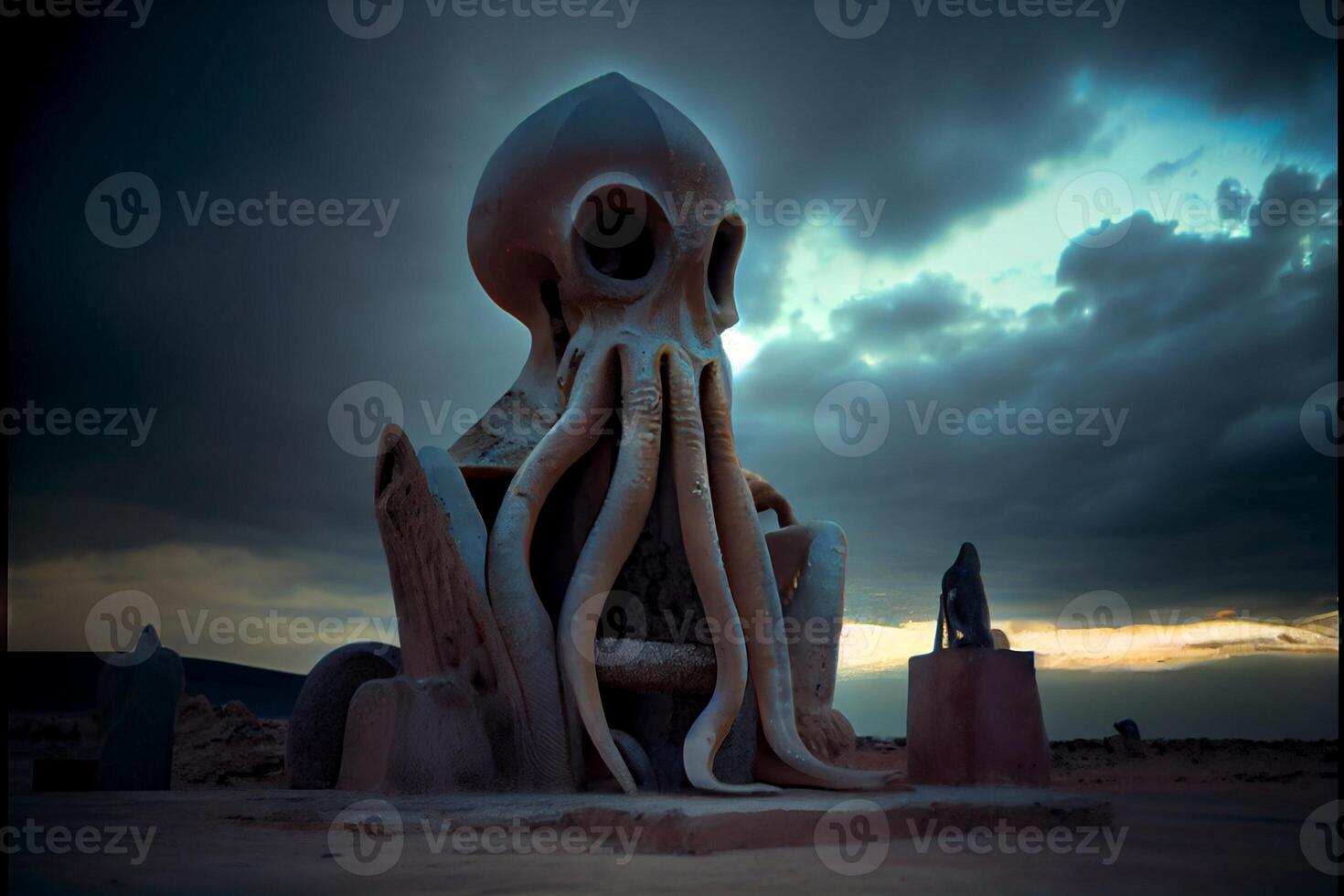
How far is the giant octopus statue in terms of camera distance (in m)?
7.17

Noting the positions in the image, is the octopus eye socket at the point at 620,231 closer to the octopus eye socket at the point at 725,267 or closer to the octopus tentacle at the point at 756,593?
the octopus eye socket at the point at 725,267

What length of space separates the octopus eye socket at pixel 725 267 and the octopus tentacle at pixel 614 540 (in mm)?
1156

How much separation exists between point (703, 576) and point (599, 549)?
75 centimetres

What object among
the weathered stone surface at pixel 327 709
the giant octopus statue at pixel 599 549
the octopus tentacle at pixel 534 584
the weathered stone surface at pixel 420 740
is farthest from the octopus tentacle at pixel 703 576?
the weathered stone surface at pixel 327 709

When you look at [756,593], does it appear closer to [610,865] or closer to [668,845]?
[668,845]

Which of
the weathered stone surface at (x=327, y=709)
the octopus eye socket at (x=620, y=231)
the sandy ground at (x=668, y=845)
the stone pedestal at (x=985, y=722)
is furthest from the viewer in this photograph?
the stone pedestal at (x=985, y=722)

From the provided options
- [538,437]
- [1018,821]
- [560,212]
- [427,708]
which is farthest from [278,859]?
[560,212]

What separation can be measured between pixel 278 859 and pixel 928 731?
5797 millimetres

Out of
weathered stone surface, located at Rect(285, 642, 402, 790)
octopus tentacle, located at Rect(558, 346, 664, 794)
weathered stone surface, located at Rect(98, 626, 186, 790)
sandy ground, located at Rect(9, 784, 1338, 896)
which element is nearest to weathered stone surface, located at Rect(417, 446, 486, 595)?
octopus tentacle, located at Rect(558, 346, 664, 794)

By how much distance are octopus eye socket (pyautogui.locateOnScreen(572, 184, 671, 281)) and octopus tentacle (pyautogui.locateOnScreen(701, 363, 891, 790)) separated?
1.30 m

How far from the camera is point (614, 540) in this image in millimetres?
7480

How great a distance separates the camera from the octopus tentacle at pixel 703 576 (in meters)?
7.17

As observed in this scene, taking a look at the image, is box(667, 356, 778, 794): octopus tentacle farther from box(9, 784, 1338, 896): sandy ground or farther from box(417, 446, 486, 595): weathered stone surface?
box(9, 784, 1338, 896): sandy ground

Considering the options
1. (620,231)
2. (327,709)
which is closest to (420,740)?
(327,709)
